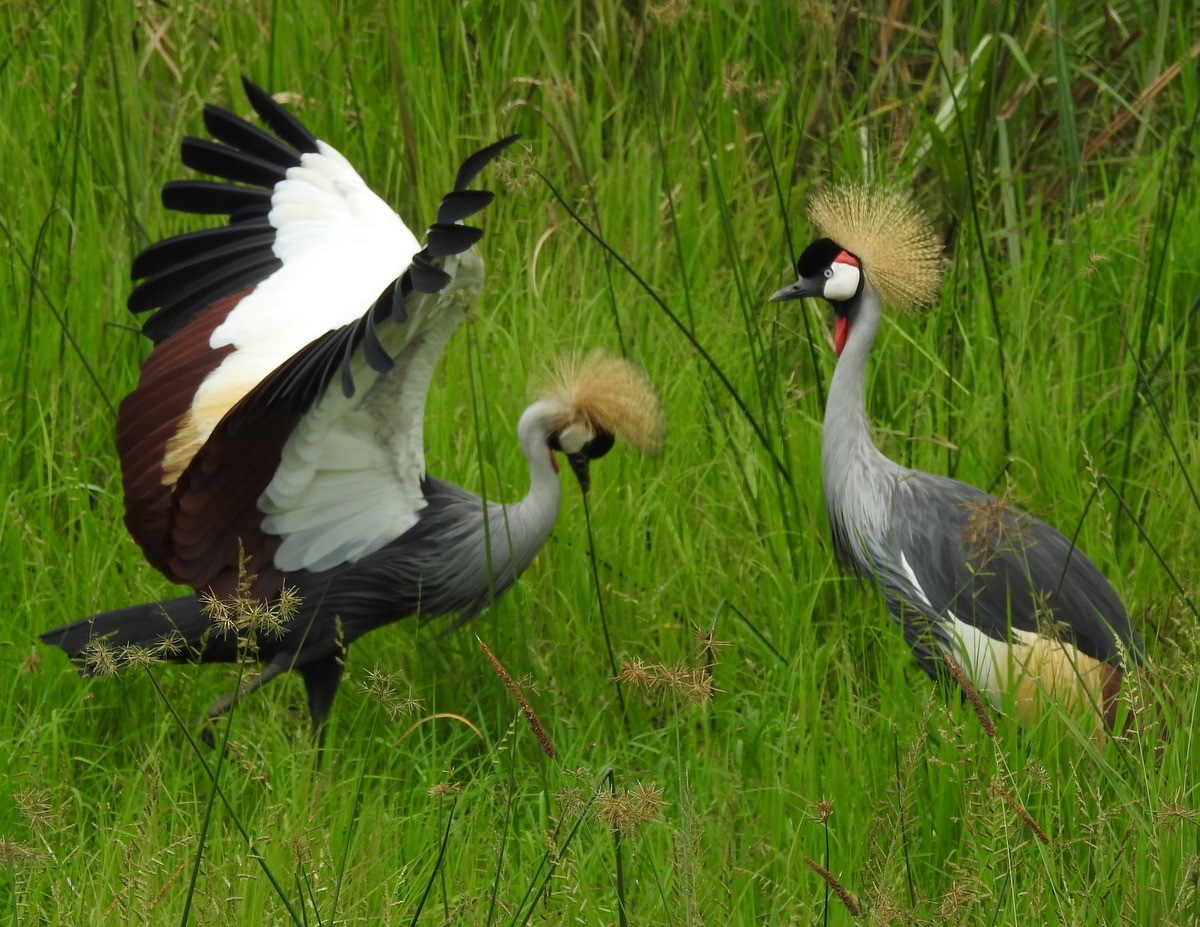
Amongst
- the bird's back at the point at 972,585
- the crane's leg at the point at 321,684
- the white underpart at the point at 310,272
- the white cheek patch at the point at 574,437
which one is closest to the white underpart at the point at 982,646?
the bird's back at the point at 972,585

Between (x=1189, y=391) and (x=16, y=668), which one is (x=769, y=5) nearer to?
(x=1189, y=391)

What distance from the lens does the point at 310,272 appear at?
314 centimetres

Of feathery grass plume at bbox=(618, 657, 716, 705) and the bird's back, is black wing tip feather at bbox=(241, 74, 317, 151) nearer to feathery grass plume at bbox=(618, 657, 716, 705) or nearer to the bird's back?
the bird's back

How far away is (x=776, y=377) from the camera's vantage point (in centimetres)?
310

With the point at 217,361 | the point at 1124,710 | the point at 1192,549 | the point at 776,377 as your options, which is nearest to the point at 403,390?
the point at 217,361

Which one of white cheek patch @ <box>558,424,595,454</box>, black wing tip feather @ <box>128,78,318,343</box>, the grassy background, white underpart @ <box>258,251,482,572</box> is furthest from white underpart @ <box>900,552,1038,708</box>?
black wing tip feather @ <box>128,78,318,343</box>

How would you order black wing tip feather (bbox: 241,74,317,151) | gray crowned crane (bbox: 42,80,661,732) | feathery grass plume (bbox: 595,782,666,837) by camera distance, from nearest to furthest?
1. feathery grass plume (bbox: 595,782,666,837)
2. gray crowned crane (bbox: 42,80,661,732)
3. black wing tip feather (bbox: 241,74,317,151)

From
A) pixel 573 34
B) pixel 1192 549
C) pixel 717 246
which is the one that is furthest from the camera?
pixel 573 34

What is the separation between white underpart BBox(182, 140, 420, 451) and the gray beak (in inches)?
29.2

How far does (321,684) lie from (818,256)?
124 cm

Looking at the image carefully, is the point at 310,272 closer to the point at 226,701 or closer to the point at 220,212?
the point at 220,212

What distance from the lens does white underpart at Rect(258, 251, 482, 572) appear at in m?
2.53

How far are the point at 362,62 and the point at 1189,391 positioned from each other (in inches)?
84.4

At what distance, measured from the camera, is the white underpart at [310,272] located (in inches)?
117
